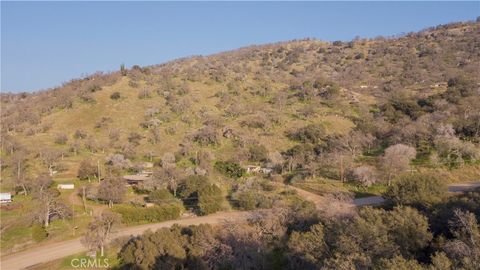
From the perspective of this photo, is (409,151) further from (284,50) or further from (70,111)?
(284,50)

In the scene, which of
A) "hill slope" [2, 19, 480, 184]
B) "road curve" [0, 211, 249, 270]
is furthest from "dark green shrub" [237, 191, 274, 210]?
"hill slope" [2, 19, 480, 184]

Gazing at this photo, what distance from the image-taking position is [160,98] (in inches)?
2255

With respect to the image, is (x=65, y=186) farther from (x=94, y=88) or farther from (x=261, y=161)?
(x=94, y=88)

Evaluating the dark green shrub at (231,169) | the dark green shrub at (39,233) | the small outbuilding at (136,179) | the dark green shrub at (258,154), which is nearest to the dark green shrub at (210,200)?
the dark green shrub at (231,169)

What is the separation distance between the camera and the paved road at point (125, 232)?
22.5 meters

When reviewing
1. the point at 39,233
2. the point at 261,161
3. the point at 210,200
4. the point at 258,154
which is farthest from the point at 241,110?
the point at 39,233

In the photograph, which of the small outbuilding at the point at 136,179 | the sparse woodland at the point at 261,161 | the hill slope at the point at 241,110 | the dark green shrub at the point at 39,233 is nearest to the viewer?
the sparse woodland at the point at 261,161

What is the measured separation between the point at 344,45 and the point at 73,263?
297 ft

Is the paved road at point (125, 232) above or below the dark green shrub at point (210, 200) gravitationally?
below

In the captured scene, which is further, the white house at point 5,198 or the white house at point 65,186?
the white house at point 65,186

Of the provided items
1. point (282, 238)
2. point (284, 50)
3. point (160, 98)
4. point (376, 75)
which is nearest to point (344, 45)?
point (284, 50)
